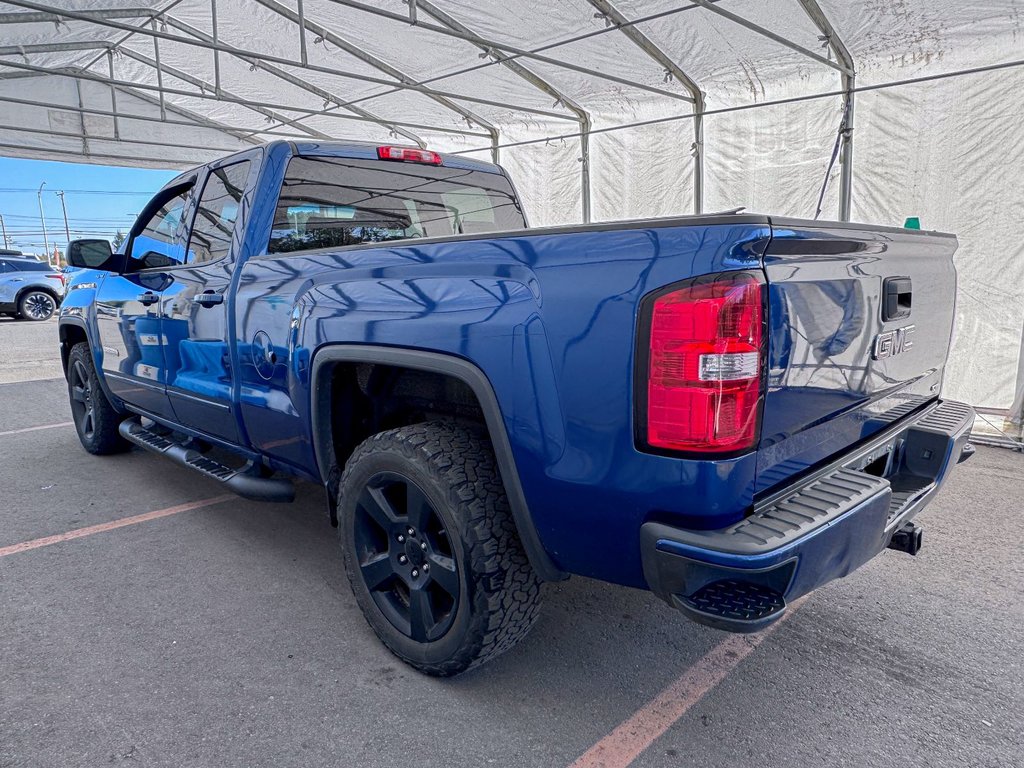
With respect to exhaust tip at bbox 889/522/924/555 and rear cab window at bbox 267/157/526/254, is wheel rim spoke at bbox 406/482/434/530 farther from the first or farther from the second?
exhaust tip at bbox 889/522/924/555

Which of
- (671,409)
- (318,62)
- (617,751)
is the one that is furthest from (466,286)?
(318,62)

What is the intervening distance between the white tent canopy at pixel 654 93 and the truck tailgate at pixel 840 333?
186 cm

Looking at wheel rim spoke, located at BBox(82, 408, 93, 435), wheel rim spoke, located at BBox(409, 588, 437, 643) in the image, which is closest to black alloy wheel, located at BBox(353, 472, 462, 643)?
wheel rim spoke, located at BBox(409, 588, 437, 643)

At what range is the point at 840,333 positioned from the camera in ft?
6.30

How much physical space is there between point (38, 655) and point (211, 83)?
46.9 feet

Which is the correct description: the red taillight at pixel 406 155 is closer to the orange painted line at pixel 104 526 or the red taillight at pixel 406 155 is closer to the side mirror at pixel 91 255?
the side mirror at pixel 91 255

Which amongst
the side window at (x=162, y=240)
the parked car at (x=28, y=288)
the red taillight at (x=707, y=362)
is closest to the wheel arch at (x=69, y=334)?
the side window at (x=162, y=240)

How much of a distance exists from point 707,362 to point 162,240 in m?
3.42

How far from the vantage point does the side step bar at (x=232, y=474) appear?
3.02 metres

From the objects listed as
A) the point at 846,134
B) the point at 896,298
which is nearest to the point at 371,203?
the point at 896,298

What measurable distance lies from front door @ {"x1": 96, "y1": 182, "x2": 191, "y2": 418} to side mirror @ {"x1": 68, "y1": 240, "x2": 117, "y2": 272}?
3.6 inches

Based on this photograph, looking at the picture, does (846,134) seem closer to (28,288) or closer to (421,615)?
(421,615)

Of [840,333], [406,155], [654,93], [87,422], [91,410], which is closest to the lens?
[840,333]

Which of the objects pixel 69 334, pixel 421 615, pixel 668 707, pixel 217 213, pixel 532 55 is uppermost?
pixel 532 55
